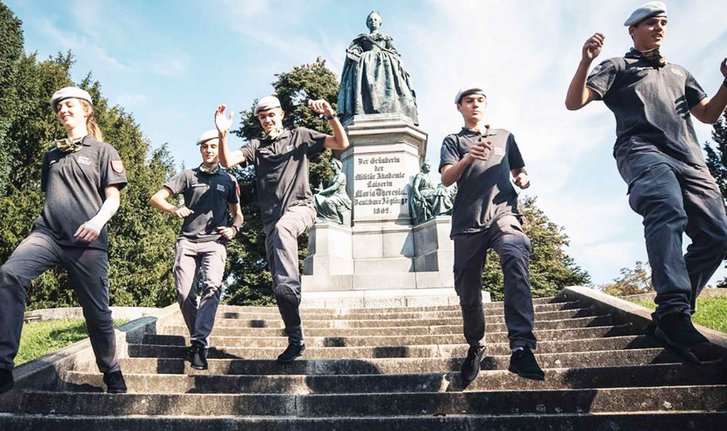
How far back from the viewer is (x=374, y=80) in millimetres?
13008

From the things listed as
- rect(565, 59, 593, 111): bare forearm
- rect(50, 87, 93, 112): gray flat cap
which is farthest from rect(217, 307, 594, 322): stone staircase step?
rect(50, 87, 93, 112): gray flat cap

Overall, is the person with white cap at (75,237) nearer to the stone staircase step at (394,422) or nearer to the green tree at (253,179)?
the stone staircase step at (394,422)

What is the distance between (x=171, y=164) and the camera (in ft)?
98.8

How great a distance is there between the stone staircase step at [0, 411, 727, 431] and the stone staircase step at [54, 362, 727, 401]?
Result: 2.14 ft

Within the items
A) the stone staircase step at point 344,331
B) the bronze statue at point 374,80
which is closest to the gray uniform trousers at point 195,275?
the stone staircase step at point 344,331

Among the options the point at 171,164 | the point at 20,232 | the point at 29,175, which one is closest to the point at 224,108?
the point at 20,232

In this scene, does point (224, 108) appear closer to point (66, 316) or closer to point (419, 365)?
point (419, 365)

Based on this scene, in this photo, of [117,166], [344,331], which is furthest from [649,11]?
[344,331]

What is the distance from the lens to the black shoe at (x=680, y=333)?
3041mm

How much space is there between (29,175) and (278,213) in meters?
19.3

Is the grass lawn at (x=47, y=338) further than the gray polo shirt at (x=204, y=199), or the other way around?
the grass lawn at (x=47, y=338)

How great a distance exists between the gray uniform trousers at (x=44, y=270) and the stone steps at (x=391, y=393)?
457mm

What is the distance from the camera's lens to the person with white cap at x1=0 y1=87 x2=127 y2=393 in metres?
3.32

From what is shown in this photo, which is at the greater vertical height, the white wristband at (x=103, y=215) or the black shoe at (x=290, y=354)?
the white wristband at (x=103, y=215)
